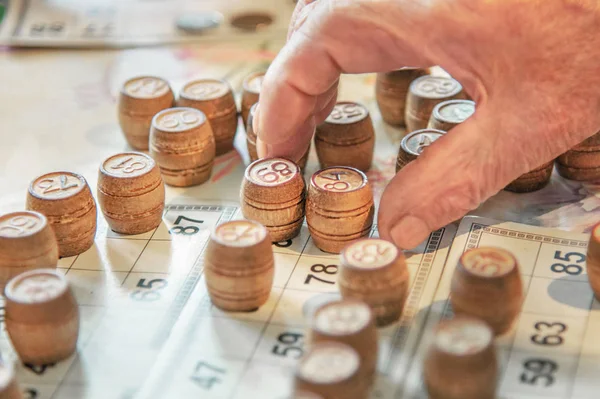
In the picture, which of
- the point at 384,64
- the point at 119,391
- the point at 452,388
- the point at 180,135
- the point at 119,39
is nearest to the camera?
the point at 452,388

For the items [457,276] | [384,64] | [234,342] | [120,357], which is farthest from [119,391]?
[384,64]

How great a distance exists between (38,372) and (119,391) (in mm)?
124

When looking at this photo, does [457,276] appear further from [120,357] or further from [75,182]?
[75,182]

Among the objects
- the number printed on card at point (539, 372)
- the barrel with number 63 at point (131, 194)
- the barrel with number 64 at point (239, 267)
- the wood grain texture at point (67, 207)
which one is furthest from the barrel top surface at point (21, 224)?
the number printed on card at point (539, 372)

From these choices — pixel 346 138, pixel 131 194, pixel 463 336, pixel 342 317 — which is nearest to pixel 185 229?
pixel 131 194

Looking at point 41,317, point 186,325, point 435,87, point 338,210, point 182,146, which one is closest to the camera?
point 41,317

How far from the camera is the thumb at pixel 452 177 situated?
124 centimetres

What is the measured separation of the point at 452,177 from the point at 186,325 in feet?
1.46

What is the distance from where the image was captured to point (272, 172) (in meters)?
1.43

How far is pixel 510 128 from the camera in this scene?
123 centimetres

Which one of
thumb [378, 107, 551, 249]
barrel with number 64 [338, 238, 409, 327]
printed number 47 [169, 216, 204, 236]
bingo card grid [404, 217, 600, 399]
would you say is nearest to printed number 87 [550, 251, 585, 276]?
bingo card grid [404, 217, 600, 399]

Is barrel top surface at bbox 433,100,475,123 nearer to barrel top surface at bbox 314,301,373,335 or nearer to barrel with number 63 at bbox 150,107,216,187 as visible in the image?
barrel with number 63 at bbox 150,107,216,187

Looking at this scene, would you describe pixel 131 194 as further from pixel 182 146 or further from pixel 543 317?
pixel 543 317

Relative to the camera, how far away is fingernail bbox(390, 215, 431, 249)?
1.30 metres
